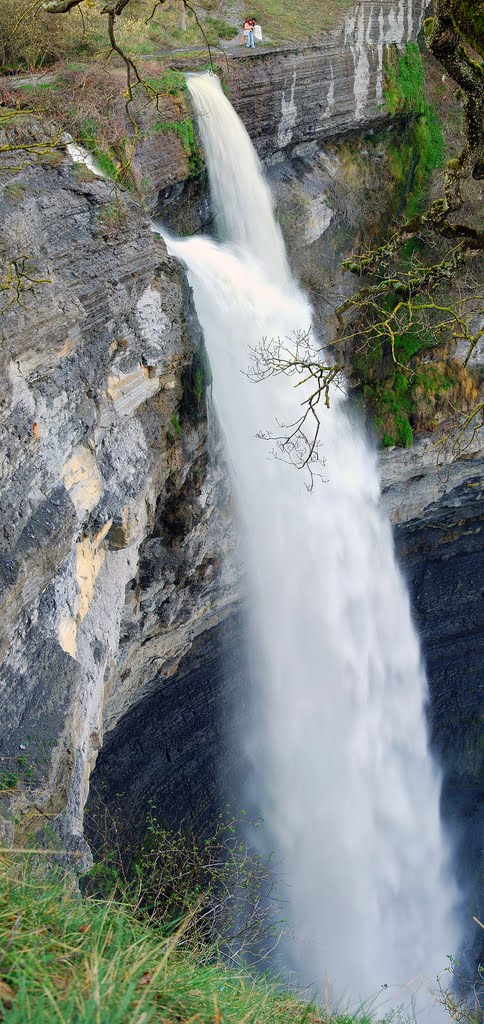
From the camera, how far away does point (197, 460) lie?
9.44 meters

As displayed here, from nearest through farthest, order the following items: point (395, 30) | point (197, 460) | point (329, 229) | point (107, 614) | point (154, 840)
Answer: point (107, 614)
point (197, 460)
point (154, 840)
point (329, 229)
point (395, 30)

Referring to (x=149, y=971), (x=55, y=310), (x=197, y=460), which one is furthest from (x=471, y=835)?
(x=149, y=971)

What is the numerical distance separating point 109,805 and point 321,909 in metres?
4.38

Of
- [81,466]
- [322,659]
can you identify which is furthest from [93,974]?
[322,659]

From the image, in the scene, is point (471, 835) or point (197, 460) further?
point (471, 835)

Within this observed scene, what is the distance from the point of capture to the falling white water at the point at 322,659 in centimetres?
1093

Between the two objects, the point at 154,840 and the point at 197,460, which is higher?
the point at 197,460

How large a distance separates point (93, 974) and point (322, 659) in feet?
33.1

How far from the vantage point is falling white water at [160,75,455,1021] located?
10.9 m

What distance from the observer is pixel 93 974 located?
2586mm

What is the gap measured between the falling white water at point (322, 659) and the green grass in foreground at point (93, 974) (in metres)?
7.47

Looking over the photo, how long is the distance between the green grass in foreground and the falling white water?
7.47 meters

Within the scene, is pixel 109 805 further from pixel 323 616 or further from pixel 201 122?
pixel 201 122

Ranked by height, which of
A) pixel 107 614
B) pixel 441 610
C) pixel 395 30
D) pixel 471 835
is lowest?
pixel 471 835
